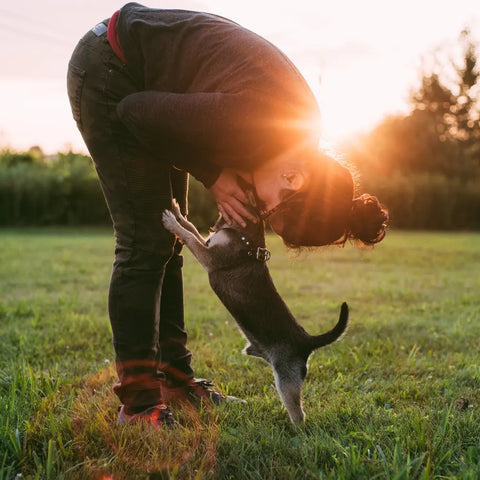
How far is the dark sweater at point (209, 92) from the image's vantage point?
5.84 ft

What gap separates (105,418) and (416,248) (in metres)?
10.8

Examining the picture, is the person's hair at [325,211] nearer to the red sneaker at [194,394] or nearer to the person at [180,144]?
the person at [180,144]

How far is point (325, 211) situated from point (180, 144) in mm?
641

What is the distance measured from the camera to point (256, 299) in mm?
2350

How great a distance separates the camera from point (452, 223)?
2222 centimetres

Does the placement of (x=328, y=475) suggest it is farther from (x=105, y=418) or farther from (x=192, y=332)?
(x=192, y=332)

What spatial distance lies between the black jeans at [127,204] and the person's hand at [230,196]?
0.23m

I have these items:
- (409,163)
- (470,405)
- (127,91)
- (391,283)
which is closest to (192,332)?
(470,405)

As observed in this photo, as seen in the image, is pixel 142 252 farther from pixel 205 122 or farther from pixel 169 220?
pixel 205 122

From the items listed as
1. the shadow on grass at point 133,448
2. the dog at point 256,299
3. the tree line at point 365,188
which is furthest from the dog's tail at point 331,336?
the tree line at point 365,188

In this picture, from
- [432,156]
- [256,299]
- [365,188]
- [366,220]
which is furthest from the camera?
[432,156]

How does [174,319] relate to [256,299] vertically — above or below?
below

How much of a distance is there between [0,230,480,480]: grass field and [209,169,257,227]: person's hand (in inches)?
14.2

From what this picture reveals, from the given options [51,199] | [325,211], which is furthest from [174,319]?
[51,199]
